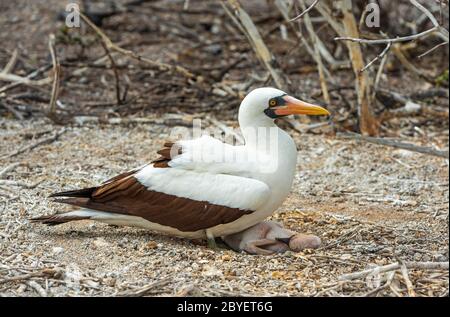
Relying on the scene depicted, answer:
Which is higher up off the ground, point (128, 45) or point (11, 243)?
point (128, 45)

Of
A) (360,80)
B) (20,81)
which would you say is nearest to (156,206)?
(360,80)

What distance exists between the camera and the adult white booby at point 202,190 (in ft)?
17.7

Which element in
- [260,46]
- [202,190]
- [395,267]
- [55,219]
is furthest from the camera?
[260,46]

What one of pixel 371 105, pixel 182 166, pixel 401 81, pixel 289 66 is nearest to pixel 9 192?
pixel 182 166

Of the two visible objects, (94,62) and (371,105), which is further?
(94,62)

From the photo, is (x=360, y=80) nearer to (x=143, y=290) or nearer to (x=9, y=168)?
(x=9, y=168)

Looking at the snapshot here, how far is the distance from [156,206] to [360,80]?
124 inches

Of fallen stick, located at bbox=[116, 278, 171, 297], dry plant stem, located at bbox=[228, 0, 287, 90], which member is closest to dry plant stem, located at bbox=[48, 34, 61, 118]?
dry plant stem, located at bbox=[228, 0, 287, 90]

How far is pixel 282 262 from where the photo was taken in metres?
5.21

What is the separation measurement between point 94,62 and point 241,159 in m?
4.75

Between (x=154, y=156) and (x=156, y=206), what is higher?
(x=156, y=206)

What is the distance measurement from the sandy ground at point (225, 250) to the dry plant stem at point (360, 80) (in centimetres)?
19

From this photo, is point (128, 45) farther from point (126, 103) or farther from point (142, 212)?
point (142, 212)

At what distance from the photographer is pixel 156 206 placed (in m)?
5.47
